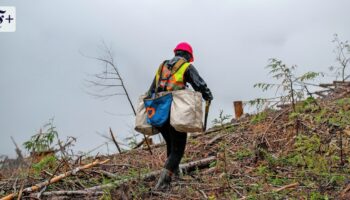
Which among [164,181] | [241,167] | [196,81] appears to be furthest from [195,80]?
[241,167]

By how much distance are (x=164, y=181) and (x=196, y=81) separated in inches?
54.4

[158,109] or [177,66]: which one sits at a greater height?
[177,66]

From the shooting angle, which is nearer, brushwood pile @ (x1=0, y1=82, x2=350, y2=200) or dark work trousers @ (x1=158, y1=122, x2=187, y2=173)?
brushwood pile @ (x1=0, y1=82, x2=350, y2=200)

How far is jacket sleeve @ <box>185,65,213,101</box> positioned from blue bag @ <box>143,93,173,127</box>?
0.36m

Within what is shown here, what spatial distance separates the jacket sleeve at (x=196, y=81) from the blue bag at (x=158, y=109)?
1.19ft

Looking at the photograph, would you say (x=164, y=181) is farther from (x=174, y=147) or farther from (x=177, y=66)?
(x=177, y=66)

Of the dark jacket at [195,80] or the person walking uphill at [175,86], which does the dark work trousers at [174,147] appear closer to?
the person walking uphill at [175,86]

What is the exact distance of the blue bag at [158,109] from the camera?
4887 millimetres

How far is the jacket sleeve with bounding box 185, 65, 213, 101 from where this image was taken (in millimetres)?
4973

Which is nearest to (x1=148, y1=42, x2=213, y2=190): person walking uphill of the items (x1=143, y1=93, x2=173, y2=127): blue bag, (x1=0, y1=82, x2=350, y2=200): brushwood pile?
(x1=143, y1=93, x2=173, y2=127): blue bag

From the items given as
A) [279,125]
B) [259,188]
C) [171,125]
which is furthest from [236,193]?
[279,125]

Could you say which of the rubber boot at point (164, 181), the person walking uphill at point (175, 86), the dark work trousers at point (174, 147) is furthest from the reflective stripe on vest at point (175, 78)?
the rubber boot at point (164, 181)

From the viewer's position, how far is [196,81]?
4.96 meters

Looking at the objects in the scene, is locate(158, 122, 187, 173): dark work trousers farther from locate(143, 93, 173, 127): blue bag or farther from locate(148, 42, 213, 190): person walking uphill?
locate(143, 93, 173, 127): blue bag
